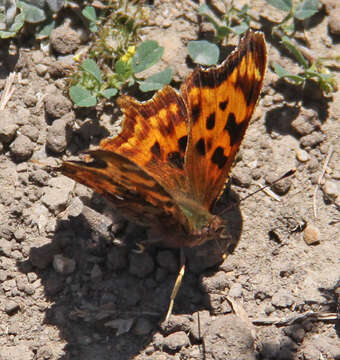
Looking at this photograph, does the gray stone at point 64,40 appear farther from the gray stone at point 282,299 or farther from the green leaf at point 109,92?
the gray stone at point 282,299

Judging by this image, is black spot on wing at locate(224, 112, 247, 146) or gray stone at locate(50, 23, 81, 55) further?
gray stone at locate(50, 23, 81, 55)

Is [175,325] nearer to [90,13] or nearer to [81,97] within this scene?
[81,97]

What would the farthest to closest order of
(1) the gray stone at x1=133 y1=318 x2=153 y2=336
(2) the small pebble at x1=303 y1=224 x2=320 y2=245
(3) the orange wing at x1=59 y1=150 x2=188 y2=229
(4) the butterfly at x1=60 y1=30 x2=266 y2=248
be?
(2) the small pebble at x1=303 y1=224 x2=320 y2=245
(1) the gray stone at x1=133 y1=318 x2=153 y2=336
(4) the butterfly at x1=60 y1=30 x2=266 y2=248
(3) the orange wing at x1=59 y1=150 x2=188 y2=229

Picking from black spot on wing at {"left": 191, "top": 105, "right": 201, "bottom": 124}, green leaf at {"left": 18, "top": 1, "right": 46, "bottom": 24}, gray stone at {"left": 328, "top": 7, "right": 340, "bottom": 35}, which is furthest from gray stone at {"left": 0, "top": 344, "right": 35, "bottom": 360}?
gray stone at {"left": 328, "top": 7, "right": 340, "bottom": 35}

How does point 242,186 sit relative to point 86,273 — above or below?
above

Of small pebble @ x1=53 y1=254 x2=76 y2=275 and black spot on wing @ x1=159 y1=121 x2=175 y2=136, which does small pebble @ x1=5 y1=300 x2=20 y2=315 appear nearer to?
small pebble @ x1=53 y1=254 x2=76 y2=275

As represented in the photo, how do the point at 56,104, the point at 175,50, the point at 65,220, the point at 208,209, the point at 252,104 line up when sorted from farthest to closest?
1. the point at 175,50
2. the point at 56,104
3. the point at 65,220
4. the point at 208,209
5. the point at 252,104

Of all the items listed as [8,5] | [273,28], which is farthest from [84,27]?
[273,28]

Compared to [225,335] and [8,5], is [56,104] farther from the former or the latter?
[225,335]
